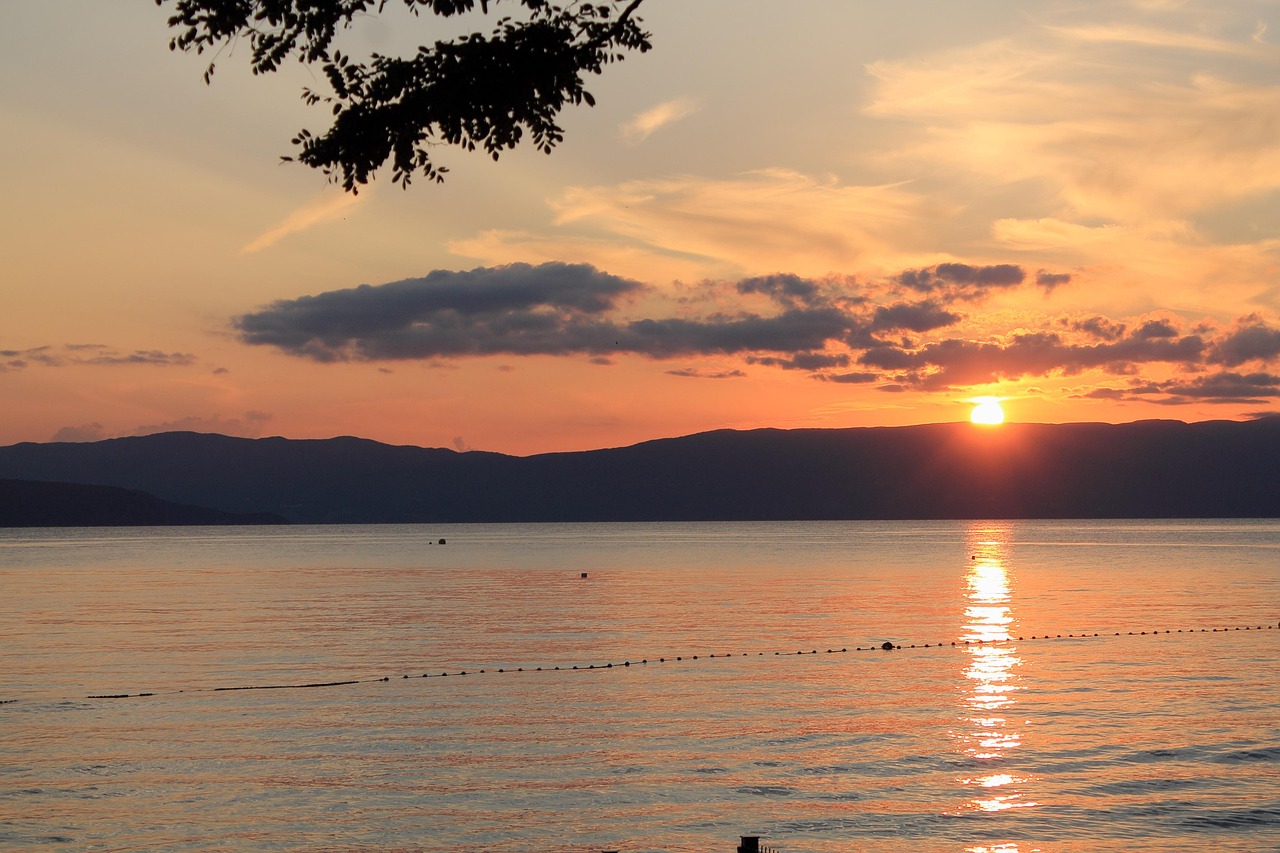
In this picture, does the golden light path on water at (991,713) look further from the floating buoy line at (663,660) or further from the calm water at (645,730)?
the floating buoy line at (663,660)

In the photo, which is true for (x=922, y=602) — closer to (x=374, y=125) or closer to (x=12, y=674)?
(x=12, y=674)

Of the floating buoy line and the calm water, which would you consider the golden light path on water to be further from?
the floating buoy line

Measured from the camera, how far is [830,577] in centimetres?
10719

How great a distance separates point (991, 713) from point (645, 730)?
9473mm

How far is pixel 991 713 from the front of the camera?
32.8 m

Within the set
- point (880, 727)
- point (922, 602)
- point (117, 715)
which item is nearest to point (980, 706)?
point (880, 727)

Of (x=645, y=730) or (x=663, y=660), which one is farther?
(x=663, y=660)

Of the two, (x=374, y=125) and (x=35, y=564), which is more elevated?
(x=374, y=125)

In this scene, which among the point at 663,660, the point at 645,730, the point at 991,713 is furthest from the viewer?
the point at 663,660

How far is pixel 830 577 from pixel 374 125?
94.3 meters

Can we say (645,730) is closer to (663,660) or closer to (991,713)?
(991,713)

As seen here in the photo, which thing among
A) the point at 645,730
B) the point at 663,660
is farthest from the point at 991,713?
the point at 663,660

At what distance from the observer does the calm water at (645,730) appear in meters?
21.5

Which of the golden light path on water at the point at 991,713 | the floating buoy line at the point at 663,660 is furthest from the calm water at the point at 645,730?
the floating buoy line at the point at 663,660
